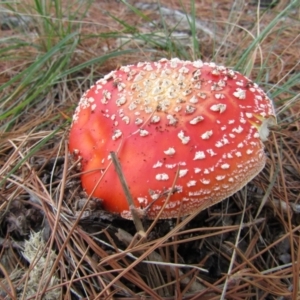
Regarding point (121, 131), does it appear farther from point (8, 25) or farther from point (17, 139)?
point (8, 25)

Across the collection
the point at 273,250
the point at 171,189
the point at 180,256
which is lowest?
the point at 273,250

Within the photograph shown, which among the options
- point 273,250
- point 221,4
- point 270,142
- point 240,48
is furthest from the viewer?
point 221,4

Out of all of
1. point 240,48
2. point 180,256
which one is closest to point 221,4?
point 240,48

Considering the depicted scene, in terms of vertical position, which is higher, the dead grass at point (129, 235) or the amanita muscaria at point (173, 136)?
the amanita muscaria at point (173, 136)

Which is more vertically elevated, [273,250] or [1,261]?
[1,261]

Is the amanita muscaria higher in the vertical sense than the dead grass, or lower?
higher

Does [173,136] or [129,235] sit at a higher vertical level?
[173,136]

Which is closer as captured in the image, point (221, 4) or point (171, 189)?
point (171, 189)

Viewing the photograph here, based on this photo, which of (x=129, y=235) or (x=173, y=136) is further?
(x=129, y=235)
